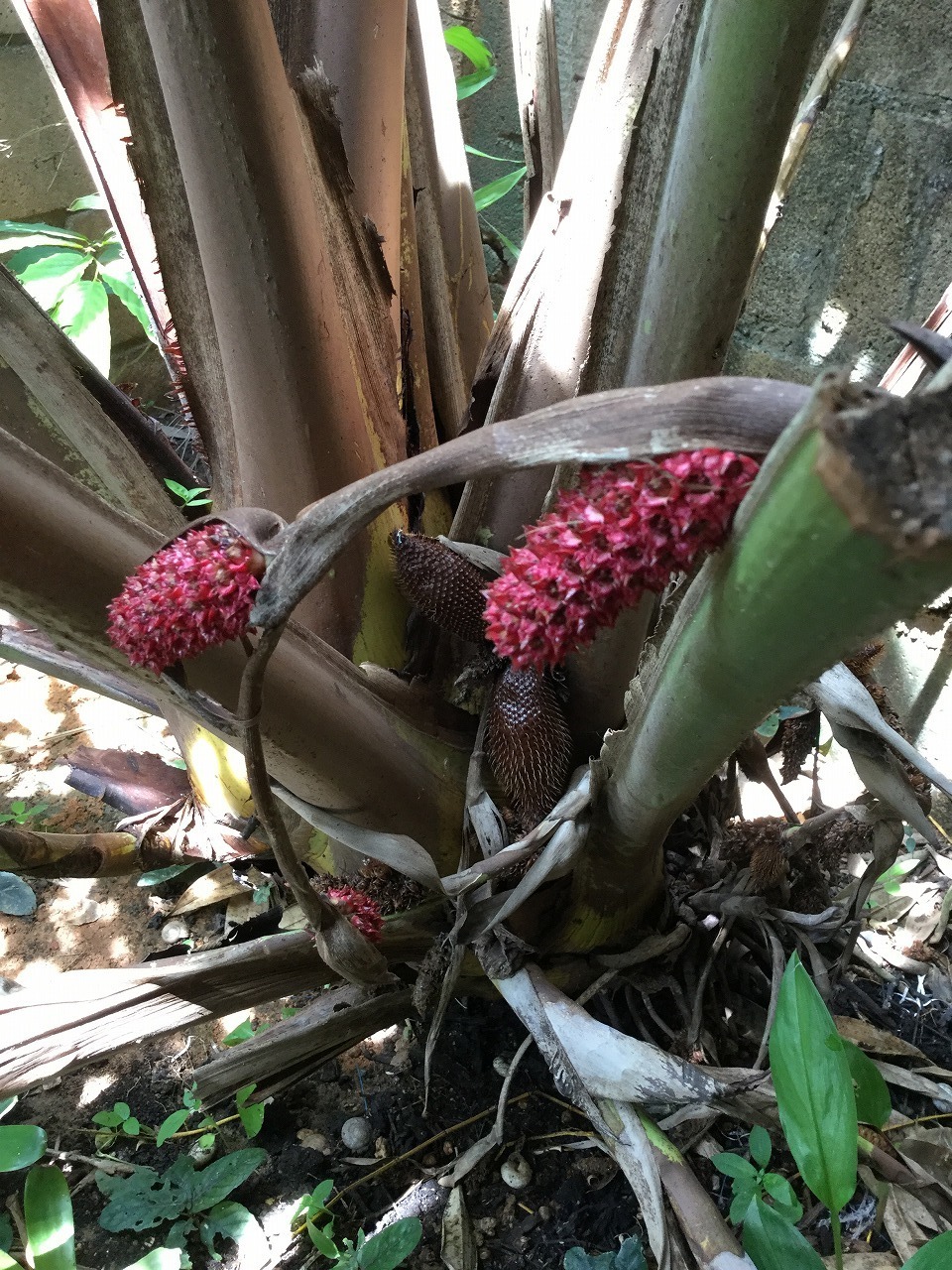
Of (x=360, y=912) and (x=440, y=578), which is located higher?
(x=440, y=578)

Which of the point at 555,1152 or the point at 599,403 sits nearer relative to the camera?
the point at 599,403

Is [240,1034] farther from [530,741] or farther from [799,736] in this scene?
[799,736]

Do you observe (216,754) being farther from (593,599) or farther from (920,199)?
(920,199)

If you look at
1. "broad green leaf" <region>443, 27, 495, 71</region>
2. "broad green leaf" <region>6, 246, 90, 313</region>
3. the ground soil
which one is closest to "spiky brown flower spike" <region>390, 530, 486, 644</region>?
the ground soil

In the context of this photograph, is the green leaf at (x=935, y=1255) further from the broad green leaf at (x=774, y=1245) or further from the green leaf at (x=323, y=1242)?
the green leaf at (x=323, y=1242)

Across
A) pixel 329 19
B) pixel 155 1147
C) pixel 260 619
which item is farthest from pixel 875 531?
pixel 155 1147

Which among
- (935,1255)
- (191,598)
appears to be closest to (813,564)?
(191,598)

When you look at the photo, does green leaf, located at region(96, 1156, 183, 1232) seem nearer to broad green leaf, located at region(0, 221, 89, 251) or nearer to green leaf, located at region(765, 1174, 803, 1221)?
green leaf, located at region(765, 1174, 803, 1221)
